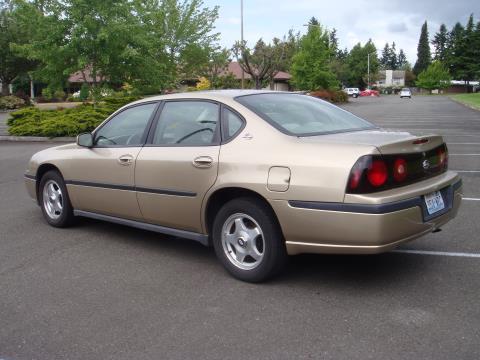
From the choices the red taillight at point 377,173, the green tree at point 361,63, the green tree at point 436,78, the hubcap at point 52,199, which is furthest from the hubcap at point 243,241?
the green tree at point 361,63

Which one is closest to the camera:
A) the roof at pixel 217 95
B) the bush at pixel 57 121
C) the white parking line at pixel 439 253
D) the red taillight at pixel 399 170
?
the red taillight at pixel 399 170

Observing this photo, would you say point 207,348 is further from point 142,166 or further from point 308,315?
point 142,166

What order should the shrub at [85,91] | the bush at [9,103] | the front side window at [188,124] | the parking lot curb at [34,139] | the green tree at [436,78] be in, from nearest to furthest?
the front side window at [188,124]
the parking lot curb at [34,139]
the shrub at [85,91]
the bush at [9,103]
the green tree at [436,78]

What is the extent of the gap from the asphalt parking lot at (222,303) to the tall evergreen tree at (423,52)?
14341 cm

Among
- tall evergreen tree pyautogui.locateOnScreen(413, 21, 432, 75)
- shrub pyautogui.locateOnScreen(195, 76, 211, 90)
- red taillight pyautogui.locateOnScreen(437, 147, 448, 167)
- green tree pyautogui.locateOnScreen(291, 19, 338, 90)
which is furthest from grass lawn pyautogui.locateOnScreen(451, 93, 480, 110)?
tall evergreen tree pyautogui.locateOnScreen(413, 21, 432, 75)

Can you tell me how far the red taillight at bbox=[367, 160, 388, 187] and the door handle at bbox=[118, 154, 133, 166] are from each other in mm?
2373

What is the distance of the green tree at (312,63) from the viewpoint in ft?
150

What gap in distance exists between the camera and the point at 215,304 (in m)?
4.01

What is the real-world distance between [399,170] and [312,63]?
43.3m

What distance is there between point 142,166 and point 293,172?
1.67 metres

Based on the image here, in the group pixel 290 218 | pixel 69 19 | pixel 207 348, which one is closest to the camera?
pixel 207 348

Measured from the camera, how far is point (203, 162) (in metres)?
4.58

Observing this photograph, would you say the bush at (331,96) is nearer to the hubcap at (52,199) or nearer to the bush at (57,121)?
the bush at (57,121)

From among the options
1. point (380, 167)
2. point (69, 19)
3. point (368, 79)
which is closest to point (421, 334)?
point (380, 167)
